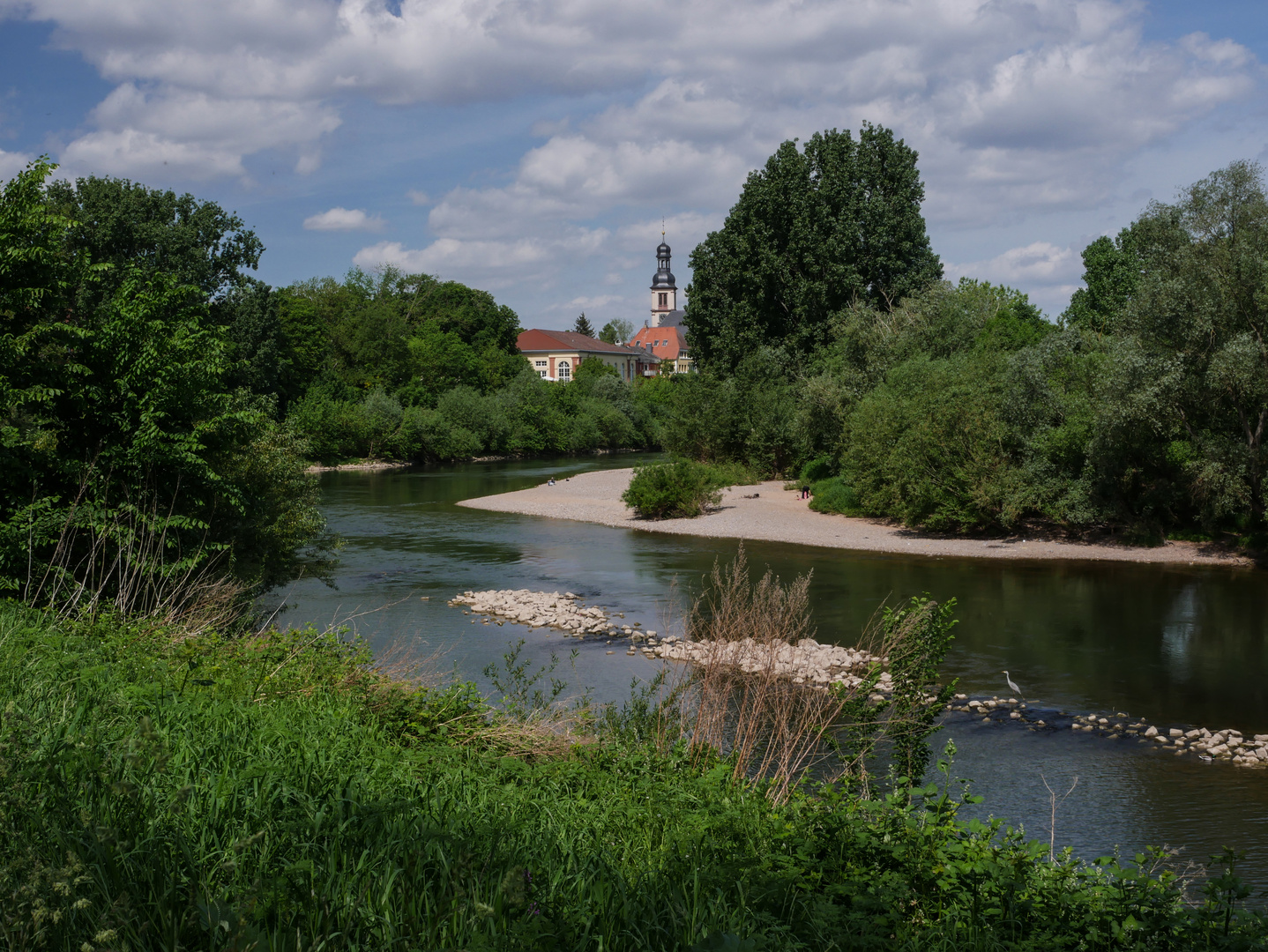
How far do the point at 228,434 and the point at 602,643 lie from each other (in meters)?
7.71

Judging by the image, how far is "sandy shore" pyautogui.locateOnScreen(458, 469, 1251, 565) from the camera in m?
26.5

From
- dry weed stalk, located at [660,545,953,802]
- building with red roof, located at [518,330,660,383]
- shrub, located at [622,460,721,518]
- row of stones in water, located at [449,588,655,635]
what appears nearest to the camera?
dry weed stalk, located at [660,545,953,802]

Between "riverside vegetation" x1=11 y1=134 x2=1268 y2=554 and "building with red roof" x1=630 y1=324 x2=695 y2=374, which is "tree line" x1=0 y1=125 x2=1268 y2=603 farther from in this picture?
"building with red roof" x1=630 y1=324 x2=695 y2=374

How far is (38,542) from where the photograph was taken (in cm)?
961

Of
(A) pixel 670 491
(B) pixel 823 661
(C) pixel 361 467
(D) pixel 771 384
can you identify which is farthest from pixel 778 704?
(C) pixel 361 467

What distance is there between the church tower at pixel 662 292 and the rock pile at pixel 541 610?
133m

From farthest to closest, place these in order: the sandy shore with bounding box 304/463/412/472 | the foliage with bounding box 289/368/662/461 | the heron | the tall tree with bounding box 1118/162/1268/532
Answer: the foliage with bounding box 289/368/662/461 < the sandy shore with bounding box 304/463/412/472 < the tall tree with bounding box 1118/162/1268/532 < the heron

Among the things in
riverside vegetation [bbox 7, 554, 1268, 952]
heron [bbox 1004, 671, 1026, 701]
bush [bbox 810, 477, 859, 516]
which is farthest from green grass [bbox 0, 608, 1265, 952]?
bush [bbox 810, 477, 859, 516]

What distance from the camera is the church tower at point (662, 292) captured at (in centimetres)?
15225

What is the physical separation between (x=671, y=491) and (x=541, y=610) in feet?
52.3

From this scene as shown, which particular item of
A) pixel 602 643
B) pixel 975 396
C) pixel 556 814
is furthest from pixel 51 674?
pixel 975 396

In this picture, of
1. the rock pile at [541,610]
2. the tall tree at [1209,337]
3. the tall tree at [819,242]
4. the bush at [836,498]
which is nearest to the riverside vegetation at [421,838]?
the rock pile at [541,610]

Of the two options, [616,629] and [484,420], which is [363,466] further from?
[616,629]

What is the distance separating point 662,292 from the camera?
153m
